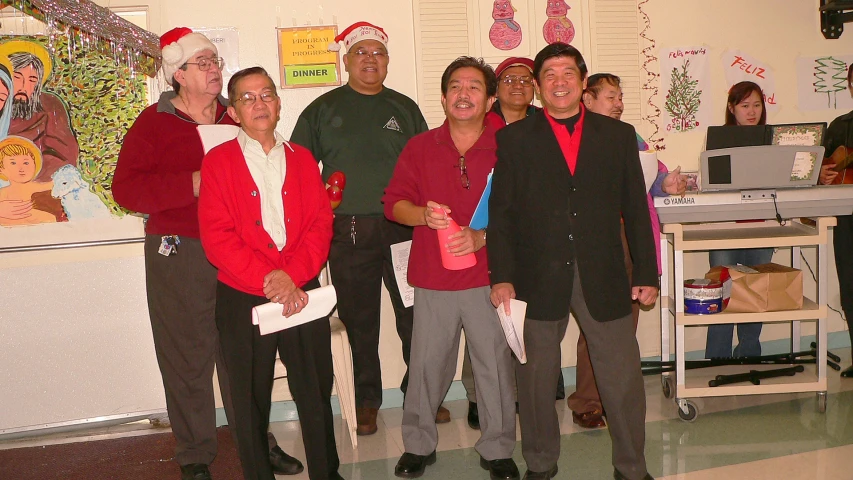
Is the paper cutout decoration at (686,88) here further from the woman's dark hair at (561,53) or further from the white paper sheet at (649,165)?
the woman's dark hair at (561,53)

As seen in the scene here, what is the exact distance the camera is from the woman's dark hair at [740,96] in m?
3.85

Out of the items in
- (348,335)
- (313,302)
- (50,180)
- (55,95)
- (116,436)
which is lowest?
(116,436)

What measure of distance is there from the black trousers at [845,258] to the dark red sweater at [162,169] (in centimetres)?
309

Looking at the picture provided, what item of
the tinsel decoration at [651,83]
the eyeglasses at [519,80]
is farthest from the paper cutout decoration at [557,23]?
the eyeglasses at [519,80]

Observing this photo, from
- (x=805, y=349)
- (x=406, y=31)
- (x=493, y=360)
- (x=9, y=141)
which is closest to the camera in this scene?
(x=493, y=360)

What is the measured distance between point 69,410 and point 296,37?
6.94ft

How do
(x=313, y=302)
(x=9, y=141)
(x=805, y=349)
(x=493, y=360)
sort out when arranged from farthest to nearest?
(x=805, y=349) → (x=9, y=141) → (x=493, y=360) → (x=313, y=302)

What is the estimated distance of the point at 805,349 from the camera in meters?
4.34

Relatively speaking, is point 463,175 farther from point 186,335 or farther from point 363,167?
point 186,335

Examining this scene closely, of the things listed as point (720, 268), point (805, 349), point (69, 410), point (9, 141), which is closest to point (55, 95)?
point (9, 141)

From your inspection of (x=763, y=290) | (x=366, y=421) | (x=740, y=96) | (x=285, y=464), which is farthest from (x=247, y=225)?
(x=740, y=96)

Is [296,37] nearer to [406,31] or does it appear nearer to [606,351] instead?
[406,31]

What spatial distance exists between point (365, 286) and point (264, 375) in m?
1.10

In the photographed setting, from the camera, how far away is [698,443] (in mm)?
3230
